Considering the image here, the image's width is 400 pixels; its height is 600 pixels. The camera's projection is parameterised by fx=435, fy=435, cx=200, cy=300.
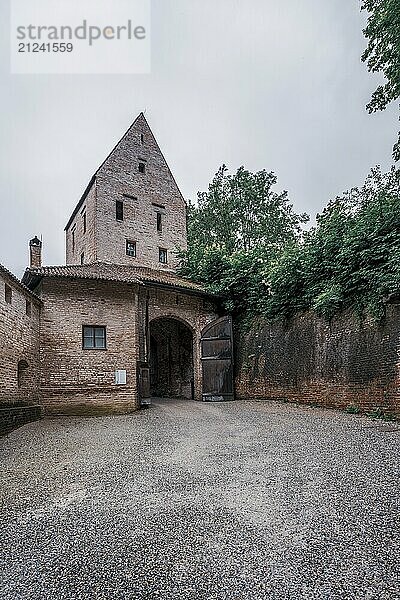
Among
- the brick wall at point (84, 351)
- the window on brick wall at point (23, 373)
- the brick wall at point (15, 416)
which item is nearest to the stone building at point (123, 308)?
the brick wall at point (84, 351)

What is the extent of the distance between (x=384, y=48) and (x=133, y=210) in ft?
43.7

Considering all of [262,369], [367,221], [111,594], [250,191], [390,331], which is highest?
[250,191]

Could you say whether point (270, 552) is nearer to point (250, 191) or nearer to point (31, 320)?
point (31, 320)

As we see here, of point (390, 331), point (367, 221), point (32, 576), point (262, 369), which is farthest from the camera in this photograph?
point (262, 369)

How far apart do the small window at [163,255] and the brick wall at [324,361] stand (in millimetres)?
7411

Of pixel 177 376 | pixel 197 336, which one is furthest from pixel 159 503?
pixel 177 376

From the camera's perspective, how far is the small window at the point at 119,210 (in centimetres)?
2180

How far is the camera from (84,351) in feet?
43.0

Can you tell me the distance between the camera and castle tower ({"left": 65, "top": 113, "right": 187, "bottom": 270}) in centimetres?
2139

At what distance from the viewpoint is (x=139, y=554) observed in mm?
3926

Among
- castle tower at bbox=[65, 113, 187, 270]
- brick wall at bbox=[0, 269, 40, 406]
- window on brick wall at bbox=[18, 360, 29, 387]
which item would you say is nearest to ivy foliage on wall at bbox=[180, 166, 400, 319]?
castle tower at bbox=[65, 113, 187, 270]

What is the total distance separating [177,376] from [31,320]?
9319mm

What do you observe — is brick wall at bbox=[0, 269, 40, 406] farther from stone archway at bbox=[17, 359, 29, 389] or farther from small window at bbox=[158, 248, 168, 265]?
small window at bbox=[158, 248, 168, 265]

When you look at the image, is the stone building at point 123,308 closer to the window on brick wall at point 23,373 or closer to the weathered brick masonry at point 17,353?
the weathered brick masonry at point 17,353
